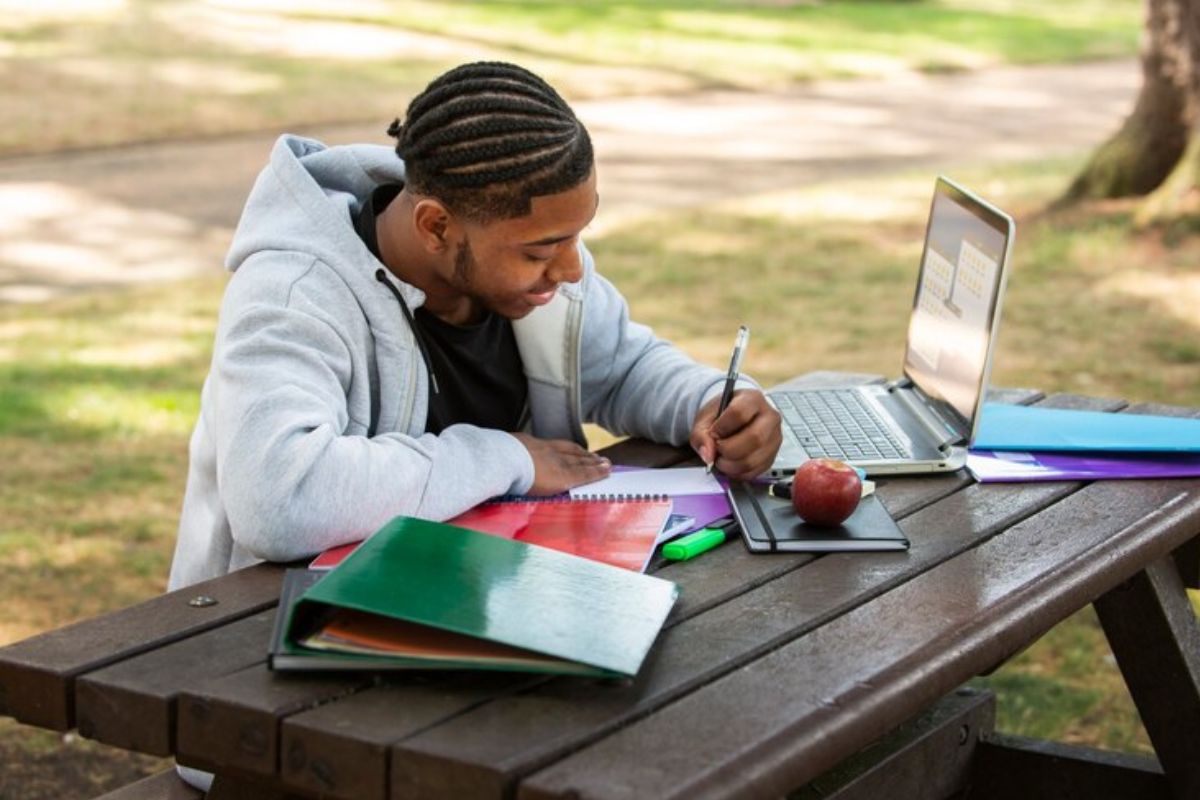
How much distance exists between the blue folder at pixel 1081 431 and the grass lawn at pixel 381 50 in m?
9.11

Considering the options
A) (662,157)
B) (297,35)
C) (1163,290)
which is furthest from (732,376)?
(297,35)

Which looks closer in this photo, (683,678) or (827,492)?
(683,678)

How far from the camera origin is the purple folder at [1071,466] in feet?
9.85

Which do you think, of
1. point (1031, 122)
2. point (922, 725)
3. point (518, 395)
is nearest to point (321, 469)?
point (518, 395)

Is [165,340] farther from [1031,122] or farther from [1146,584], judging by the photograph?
[1031,122]

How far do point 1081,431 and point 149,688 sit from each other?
1768 millimetres

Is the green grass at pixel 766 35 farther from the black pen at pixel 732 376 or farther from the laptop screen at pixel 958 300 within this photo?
the black pen at pixel 732 376

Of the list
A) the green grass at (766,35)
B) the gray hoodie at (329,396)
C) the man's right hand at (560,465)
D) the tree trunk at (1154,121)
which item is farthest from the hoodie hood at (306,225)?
the green grass at (766,35)

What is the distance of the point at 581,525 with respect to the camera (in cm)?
266

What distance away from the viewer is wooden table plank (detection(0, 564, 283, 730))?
2.10 m

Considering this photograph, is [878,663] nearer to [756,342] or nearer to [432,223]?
[432,223]

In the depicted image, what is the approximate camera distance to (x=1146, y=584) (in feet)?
10.3

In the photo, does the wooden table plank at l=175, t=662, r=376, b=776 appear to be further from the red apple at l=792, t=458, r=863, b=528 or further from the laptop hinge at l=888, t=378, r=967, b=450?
the laptop hinge at l=888, t=378, r=967, b=450

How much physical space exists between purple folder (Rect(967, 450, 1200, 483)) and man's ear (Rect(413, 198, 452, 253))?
2.97 feet
